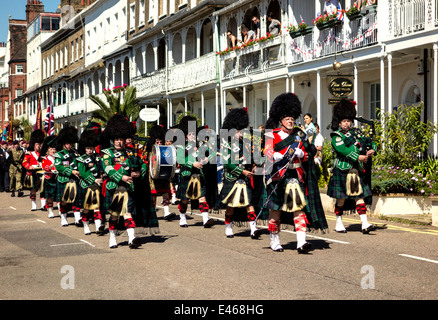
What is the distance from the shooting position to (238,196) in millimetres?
11688

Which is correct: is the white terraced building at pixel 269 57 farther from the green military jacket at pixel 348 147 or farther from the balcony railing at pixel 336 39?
the green military jacket at pixel 348 147

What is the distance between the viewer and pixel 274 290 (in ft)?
24.1

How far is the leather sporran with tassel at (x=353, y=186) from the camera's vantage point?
40.0 feet

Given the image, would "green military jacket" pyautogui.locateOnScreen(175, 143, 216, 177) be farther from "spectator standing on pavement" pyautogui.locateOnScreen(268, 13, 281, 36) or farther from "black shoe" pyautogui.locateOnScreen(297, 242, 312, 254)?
"spectator standing on pavement" pyautogui.locateOnScreen(268, 13, 281, 36)

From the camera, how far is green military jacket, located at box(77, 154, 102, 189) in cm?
1349

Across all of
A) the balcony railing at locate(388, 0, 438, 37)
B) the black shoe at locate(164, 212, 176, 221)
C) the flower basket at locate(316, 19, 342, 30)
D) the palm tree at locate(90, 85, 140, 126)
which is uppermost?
the flower basket at locate(316, 19, 342, 30)

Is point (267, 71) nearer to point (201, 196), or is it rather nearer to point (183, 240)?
point (201, 196)

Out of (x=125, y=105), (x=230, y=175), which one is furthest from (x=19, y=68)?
(x=230, y=175)

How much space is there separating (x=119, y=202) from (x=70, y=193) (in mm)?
4143

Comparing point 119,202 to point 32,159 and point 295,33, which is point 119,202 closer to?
point 32,159

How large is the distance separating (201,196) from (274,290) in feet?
21.2

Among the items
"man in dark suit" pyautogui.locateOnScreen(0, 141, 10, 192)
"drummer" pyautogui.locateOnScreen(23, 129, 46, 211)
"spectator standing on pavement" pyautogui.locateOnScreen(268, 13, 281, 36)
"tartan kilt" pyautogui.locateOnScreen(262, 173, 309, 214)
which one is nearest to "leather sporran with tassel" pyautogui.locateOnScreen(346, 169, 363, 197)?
"tartan kilt" pyautogui.locateOnScreen(262, 173, 309, 214)

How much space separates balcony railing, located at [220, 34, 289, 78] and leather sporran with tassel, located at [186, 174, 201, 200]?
463 inches

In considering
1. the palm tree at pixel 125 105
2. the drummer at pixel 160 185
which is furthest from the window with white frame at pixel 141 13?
the drummer at pixel 160 185
